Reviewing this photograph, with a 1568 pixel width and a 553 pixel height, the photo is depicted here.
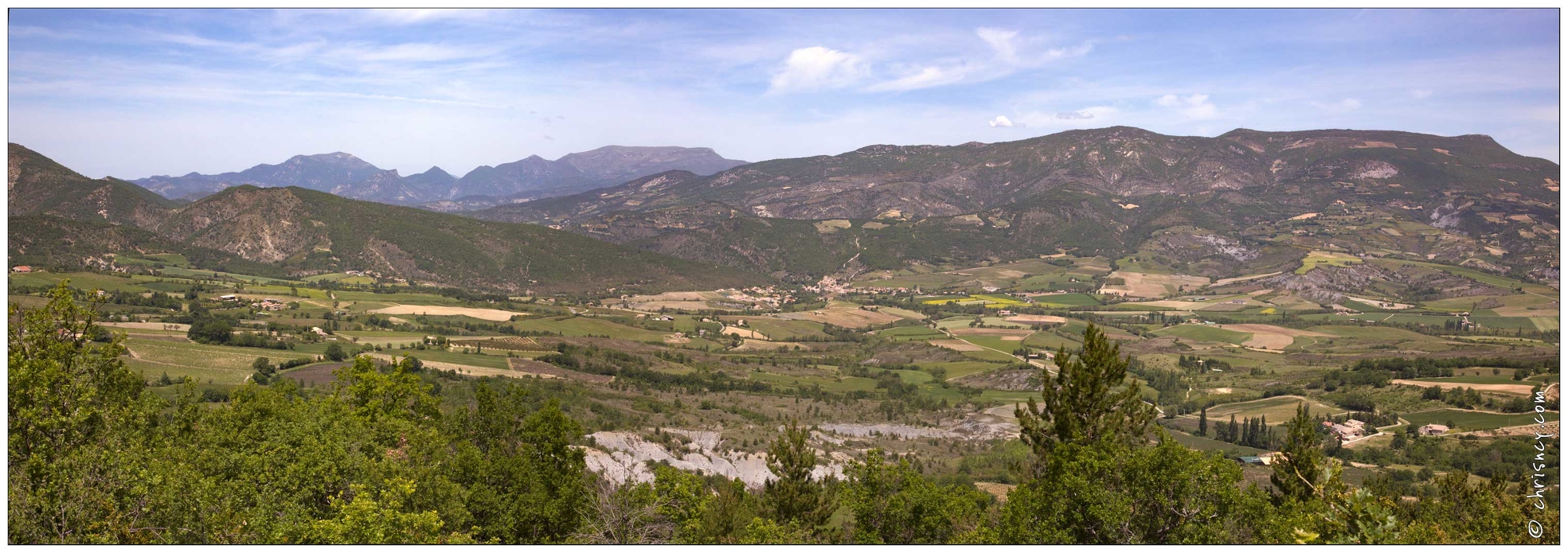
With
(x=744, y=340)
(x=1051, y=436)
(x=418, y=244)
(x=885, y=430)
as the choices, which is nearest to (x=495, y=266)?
(x=418, y=244)

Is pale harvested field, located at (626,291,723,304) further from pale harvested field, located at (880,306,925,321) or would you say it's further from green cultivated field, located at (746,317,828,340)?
pale harvested field, located at (880,306,925,321)

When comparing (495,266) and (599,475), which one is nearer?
(599,475)

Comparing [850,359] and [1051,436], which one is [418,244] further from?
[1051,436]

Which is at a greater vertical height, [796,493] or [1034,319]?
[796,493]

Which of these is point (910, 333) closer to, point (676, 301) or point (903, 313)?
point (903, 313)

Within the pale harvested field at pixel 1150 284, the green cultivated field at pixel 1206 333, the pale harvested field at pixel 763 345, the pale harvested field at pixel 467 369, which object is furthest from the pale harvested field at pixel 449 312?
the pale harvested field at pixel 1150 284

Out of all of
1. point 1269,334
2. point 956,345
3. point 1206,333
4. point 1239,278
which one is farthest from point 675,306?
point 1239,278

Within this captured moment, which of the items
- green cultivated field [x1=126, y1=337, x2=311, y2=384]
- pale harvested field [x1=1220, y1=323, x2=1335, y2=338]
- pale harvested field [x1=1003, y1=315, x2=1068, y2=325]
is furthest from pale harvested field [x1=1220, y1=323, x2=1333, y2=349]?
green cultivated field [x1=126, y1=337, x2=311, y2=384]
